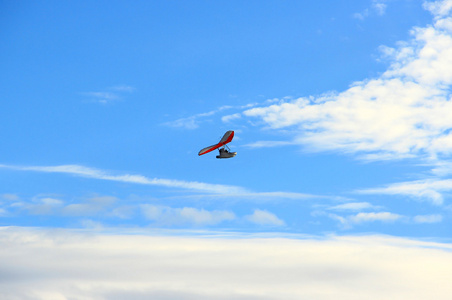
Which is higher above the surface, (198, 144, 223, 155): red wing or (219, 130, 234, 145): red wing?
(219, 130, 234, 145): red wing

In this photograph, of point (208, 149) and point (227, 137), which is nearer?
point (208, 149)

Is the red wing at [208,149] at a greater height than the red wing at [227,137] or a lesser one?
lesser

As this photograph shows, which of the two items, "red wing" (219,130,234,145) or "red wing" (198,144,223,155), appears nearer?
"red wing" (198,144,223,155)

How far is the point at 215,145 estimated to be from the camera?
427 feet

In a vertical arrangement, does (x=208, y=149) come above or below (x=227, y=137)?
below

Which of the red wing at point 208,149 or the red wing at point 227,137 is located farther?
the red wing at point 227,137
